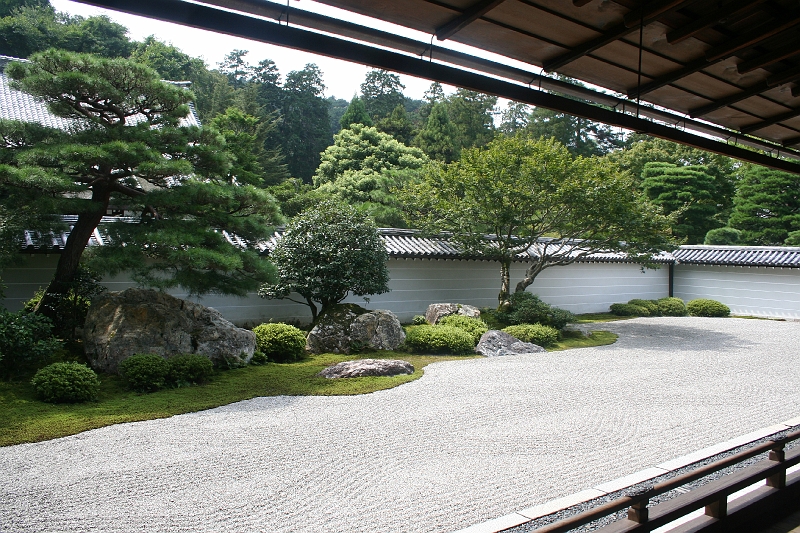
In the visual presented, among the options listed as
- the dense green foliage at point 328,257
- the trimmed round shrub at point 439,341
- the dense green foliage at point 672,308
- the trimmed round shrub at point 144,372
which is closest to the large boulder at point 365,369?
the trimmed round shrub at point 439,341

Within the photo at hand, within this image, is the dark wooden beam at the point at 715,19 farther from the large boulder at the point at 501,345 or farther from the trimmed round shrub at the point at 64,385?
the large boulder at the point at 501,345

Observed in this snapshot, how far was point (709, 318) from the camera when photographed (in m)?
19.0

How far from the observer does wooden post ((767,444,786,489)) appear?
3180mm

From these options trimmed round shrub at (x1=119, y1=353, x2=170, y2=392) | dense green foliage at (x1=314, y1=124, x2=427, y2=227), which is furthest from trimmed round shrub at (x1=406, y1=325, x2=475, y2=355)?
dense green foliage at (x1=314, y1=124, x2=427, y2=227)

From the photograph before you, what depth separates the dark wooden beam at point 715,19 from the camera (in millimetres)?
2760

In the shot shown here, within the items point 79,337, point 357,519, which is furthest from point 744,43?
point 79,337

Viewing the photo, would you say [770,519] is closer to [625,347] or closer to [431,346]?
[431,346]

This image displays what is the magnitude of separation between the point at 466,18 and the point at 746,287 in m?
21.4

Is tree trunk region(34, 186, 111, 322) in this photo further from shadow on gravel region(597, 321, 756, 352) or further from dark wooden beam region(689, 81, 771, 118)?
shadow on gravel region(597, 321, 756, 352)

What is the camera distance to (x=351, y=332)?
10758mm

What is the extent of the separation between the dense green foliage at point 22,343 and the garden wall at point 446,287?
278cm

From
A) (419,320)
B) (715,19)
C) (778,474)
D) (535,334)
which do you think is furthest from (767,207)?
(715,19)

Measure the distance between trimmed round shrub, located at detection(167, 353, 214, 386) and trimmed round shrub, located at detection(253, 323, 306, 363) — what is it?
1.73 meters

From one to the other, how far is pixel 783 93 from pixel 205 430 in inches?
234
